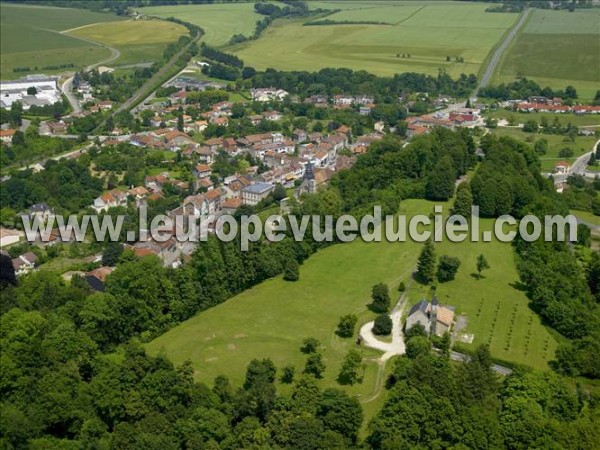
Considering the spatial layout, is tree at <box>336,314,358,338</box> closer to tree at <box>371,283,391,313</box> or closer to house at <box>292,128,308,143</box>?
tree at <box>371,283,391,313</box>

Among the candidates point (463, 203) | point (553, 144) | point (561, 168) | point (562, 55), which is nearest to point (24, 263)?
point (463, 203)

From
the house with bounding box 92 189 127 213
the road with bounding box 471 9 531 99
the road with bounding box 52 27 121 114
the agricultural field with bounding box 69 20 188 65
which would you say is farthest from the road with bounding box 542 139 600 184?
the agricultural field with bounding box 69 20 188 65

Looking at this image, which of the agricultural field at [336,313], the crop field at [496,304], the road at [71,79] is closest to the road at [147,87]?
the road at [71,79]

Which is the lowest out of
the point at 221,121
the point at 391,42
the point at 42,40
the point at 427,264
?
the point at 427,264

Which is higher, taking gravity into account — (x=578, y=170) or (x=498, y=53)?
(x=498, y=53)

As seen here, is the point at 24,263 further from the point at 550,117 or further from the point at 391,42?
the point at 391,42

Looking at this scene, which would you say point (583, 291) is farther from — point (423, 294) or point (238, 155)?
point (238, 155)
